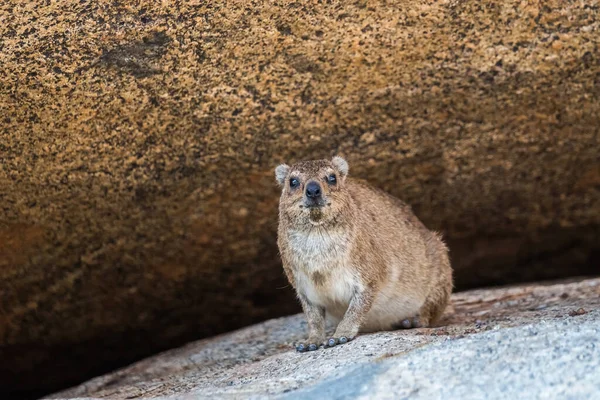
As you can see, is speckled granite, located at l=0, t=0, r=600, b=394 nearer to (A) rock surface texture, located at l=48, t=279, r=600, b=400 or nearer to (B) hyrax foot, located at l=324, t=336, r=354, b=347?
(A) rock surface texture, located at l=48, t=279, r=600, b=400

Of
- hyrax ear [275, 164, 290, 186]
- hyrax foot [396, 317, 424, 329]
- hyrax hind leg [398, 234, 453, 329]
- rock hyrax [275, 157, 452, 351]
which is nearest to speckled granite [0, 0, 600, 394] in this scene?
hyrax ear [275, 164, 290, 186]

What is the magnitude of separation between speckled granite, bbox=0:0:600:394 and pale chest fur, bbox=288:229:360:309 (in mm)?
1114

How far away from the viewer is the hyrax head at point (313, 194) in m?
7.25

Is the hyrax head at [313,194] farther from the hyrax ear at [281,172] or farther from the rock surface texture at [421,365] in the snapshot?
the rock surface texture at [421,365]

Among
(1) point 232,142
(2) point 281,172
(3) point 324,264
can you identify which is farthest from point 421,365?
(1) point 232,142

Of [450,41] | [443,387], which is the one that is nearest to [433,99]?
[450,41]

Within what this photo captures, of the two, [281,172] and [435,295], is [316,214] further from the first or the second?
[435,295]

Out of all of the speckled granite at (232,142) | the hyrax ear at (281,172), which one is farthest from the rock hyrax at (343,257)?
the speckled granite at (232,142)

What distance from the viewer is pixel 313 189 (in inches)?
283

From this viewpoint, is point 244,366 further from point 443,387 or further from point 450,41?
point 450,41

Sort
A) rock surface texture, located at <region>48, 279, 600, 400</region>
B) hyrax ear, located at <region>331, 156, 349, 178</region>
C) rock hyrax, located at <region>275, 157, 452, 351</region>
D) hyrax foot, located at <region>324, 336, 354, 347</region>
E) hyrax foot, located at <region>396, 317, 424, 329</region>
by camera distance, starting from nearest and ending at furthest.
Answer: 1. rock surface texture, located at <region>48, 279, 600, 400</region>
2. hyrax foot, located at <region>324, 336, 354, 347</region>
3. rock hyrax, located at <region>275, 157, 452, 351</region>
4. hyrax ear, located at <region>331, 156, 349, 178</region>
5. hyrax foot, located at <region>396, 317, 424, 329</region>

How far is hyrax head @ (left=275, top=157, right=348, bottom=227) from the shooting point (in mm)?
7250

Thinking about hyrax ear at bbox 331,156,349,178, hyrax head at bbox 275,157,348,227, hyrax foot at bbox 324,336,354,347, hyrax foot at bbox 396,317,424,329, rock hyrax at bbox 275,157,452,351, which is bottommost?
hyrax foot at bbox 396,317,424,329

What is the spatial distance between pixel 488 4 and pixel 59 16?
3.33 metres
